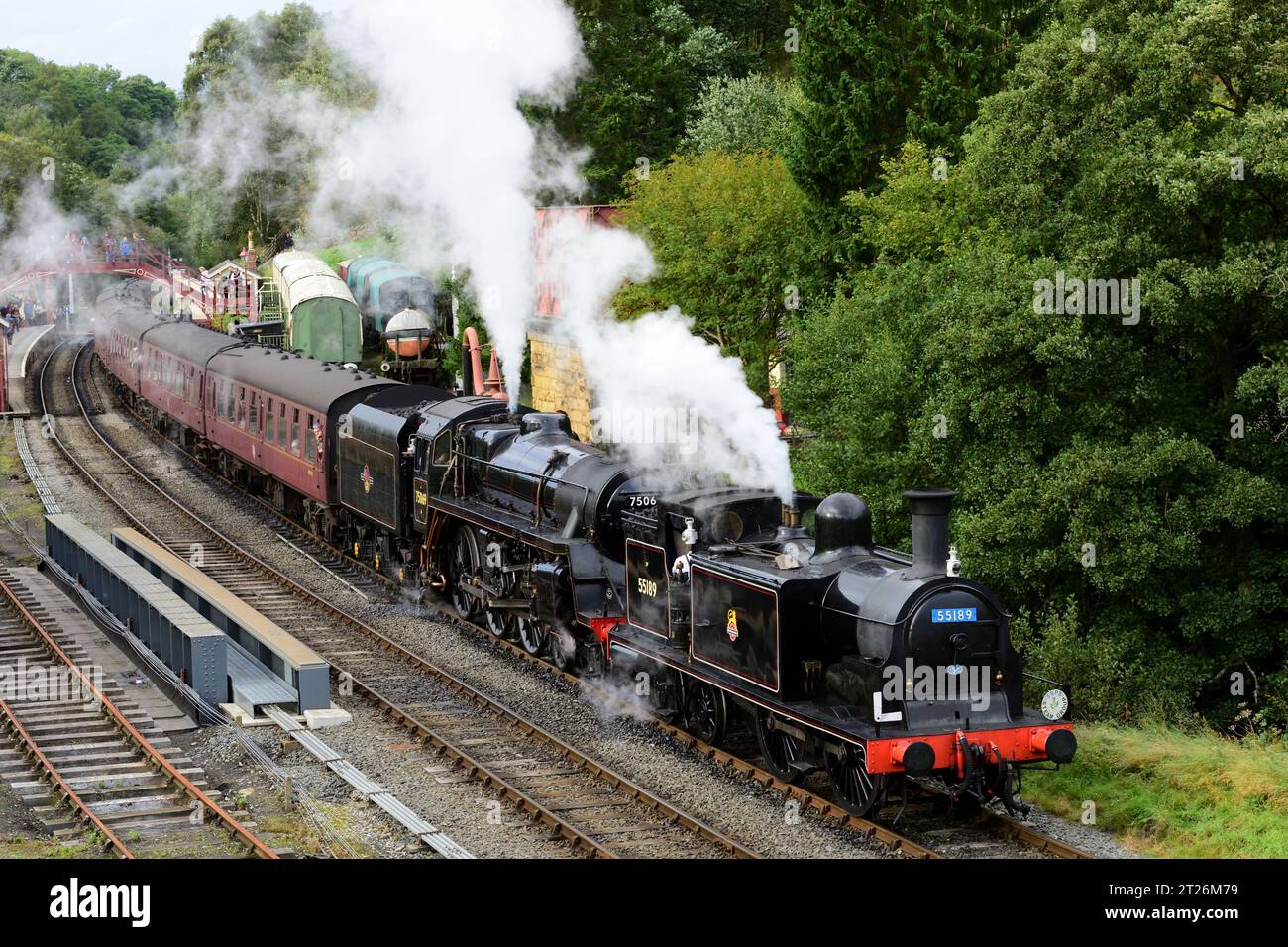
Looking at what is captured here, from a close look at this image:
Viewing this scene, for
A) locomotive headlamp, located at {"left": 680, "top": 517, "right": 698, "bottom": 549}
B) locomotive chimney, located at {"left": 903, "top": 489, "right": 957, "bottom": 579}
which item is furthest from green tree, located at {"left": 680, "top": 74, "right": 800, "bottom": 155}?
locomotive chimney, located at {"left": 903, "top": 489, "right": 957, "bottom": 579}

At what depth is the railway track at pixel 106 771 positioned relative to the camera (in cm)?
1284

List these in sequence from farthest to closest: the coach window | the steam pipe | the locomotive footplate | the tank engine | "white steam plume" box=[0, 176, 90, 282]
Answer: "white steam plume" box=[0, 176, 90, 282], the steam pipe, the coach window, the tank engine, the locomotive footplate

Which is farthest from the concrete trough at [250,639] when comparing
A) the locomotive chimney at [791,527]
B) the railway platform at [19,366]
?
the railway platform at [19,366]

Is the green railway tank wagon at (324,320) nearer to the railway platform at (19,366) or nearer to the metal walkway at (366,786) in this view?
the railway platform at (19,366)

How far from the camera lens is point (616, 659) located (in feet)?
54.1

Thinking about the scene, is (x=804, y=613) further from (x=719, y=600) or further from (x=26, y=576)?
(x=26, y=576)

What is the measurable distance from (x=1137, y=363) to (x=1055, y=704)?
8.54 meters

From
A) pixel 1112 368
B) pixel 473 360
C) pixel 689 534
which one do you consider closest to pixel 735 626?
pixel 689 534

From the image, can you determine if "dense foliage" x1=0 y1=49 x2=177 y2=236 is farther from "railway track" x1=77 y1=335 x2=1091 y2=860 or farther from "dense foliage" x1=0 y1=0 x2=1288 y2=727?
"railway track" x1=77 y1=335 x2=1091 y2=860

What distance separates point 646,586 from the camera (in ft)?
51.6

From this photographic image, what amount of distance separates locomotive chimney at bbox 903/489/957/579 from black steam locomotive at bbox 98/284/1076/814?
1cm

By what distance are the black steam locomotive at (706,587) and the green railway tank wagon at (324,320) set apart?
71.6 feet

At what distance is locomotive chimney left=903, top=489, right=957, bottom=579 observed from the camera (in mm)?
12227
